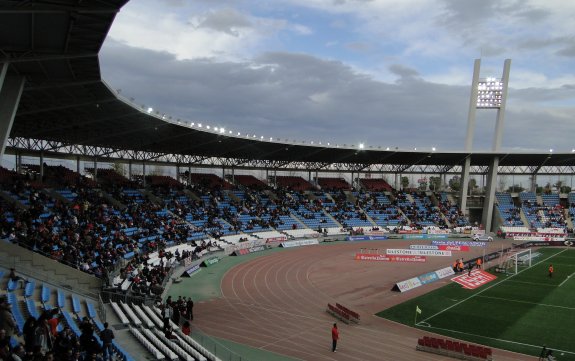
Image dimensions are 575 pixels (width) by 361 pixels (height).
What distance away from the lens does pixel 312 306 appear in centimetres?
2414

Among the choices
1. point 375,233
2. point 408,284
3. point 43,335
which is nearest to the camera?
point 43,335

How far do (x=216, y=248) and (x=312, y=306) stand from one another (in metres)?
17.1

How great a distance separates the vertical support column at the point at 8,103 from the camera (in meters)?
18.8

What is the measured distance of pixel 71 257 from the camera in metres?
21.5

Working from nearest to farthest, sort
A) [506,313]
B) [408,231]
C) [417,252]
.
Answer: [506,313] < [417,252] < [408,231]

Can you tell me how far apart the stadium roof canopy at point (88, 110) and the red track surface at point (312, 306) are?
1213 cm

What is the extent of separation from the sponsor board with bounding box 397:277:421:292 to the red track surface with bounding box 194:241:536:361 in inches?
18.4

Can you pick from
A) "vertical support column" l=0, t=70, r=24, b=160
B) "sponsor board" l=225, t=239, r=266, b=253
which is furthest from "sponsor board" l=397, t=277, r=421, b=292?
"vertical support column" l=0, t=70, r=24, b=160

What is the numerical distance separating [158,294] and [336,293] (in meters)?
10.1

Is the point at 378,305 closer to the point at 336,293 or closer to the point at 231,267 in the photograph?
the point at 336,293

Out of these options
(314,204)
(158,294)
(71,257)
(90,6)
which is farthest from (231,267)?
(314,204)

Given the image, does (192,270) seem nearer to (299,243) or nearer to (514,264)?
(299,243)

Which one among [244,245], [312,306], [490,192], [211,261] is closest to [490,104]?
[490,192]


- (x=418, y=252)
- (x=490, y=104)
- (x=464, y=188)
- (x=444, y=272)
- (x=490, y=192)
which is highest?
(x=490, y=104)
